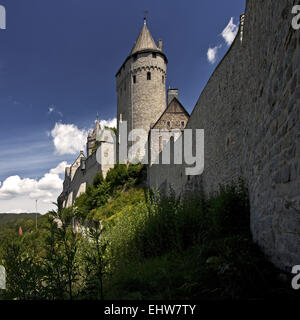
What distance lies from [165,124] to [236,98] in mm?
18389

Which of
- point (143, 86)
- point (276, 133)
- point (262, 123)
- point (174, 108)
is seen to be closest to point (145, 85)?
point (143, 86)

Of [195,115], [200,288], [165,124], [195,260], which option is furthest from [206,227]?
[165,124]

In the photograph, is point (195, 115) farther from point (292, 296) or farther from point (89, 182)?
point (89, 182)

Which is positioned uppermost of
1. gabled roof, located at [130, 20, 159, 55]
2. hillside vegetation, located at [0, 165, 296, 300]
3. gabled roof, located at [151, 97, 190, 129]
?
gabled roof, located at [130, 20, 159, 55]

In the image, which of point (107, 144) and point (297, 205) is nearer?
point (297, 205)

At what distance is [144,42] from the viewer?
33938 millimetres

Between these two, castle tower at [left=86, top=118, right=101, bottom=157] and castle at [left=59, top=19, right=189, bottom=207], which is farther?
castle tower at [left=86, top=118, right=101, bottom=157]

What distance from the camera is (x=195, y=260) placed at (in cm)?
375

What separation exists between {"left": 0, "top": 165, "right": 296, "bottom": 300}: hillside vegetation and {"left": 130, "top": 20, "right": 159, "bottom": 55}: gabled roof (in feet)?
104

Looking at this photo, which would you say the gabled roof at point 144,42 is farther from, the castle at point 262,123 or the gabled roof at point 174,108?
the castle at point 262,123

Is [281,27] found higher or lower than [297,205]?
higher

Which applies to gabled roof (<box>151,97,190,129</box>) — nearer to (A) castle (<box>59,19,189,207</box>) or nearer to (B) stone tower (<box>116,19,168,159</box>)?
(A) castle (<box>59,19,189,207</box>)

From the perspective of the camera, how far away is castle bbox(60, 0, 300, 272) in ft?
7.33

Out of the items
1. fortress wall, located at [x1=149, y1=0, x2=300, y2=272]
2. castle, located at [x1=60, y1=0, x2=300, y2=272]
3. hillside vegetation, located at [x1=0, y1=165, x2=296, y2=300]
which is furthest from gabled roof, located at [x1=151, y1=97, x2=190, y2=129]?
hillside vegetation, located at [x1=0, y1=165, x2=296, y2=300]
